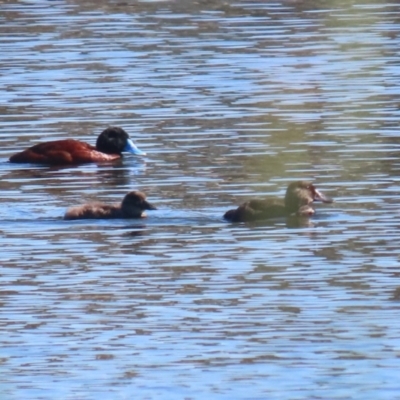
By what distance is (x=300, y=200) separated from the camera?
531 inches

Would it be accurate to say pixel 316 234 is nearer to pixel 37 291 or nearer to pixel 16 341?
pixel 37 291

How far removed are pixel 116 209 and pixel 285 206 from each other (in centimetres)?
129

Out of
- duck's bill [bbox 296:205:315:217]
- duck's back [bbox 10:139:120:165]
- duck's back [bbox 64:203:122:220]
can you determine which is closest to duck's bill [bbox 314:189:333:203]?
duck's bill [bbox 296:205:315:217]

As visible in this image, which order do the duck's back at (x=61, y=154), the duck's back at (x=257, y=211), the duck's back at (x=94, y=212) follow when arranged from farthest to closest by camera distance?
the duck's back at (x=61, y=154) → the duck's back at (x=94, y=212) → the duck's back at (x=257, y=211)

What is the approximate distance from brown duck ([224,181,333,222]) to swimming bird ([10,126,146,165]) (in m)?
3.47

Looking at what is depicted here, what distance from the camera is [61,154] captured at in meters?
16.8

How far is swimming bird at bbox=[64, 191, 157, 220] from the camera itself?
13.5m

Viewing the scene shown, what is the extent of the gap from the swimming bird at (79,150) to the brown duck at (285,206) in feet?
11.4

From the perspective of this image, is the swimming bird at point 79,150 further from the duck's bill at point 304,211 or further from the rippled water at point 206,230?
the duck's bill at point 304,211

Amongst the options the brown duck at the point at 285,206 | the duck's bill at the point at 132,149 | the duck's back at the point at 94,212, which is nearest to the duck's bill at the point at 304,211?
the brown duck at the point at 285,206

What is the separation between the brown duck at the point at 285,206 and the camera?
13234 mm

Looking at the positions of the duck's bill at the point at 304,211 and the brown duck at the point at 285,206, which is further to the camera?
the duck's bill at the point at 304,211

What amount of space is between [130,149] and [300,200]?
12.4 ft

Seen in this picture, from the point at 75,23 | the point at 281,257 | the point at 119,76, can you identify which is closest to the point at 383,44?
the point at 119,76
